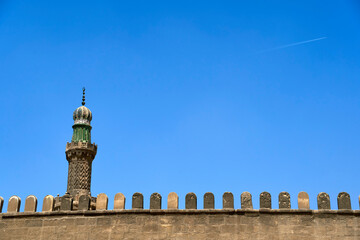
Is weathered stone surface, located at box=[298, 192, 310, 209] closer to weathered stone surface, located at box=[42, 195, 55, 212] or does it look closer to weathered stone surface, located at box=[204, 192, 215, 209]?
weathered stone surface, located at box=[204, 192, 215, 209]

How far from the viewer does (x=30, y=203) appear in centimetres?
1393

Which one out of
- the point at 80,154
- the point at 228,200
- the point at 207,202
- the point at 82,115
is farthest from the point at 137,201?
the point at 82,115

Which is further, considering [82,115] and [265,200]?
[82,115]

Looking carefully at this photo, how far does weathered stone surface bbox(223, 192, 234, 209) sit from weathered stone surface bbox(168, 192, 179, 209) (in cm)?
121

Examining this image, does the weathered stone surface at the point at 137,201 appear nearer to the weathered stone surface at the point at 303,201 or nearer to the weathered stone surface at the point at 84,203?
the weathered stone surface at the point at 84,203

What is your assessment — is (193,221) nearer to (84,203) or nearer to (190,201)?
(190,201)

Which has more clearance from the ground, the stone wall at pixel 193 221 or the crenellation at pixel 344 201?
the crenellation at pixel 344 201

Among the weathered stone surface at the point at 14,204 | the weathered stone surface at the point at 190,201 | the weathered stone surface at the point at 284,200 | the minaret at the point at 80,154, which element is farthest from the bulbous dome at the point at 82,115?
the weathered stone surface at the point at 284,200

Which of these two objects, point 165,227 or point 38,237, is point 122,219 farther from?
point 38,237

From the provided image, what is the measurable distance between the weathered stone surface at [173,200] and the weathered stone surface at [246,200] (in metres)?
1.66

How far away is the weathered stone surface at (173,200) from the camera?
531 inches

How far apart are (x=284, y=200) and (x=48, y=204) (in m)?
6.10

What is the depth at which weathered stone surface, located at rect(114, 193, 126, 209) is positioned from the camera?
13.6m

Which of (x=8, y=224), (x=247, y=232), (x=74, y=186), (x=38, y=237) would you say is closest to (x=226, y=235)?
(x=247, y=232)
